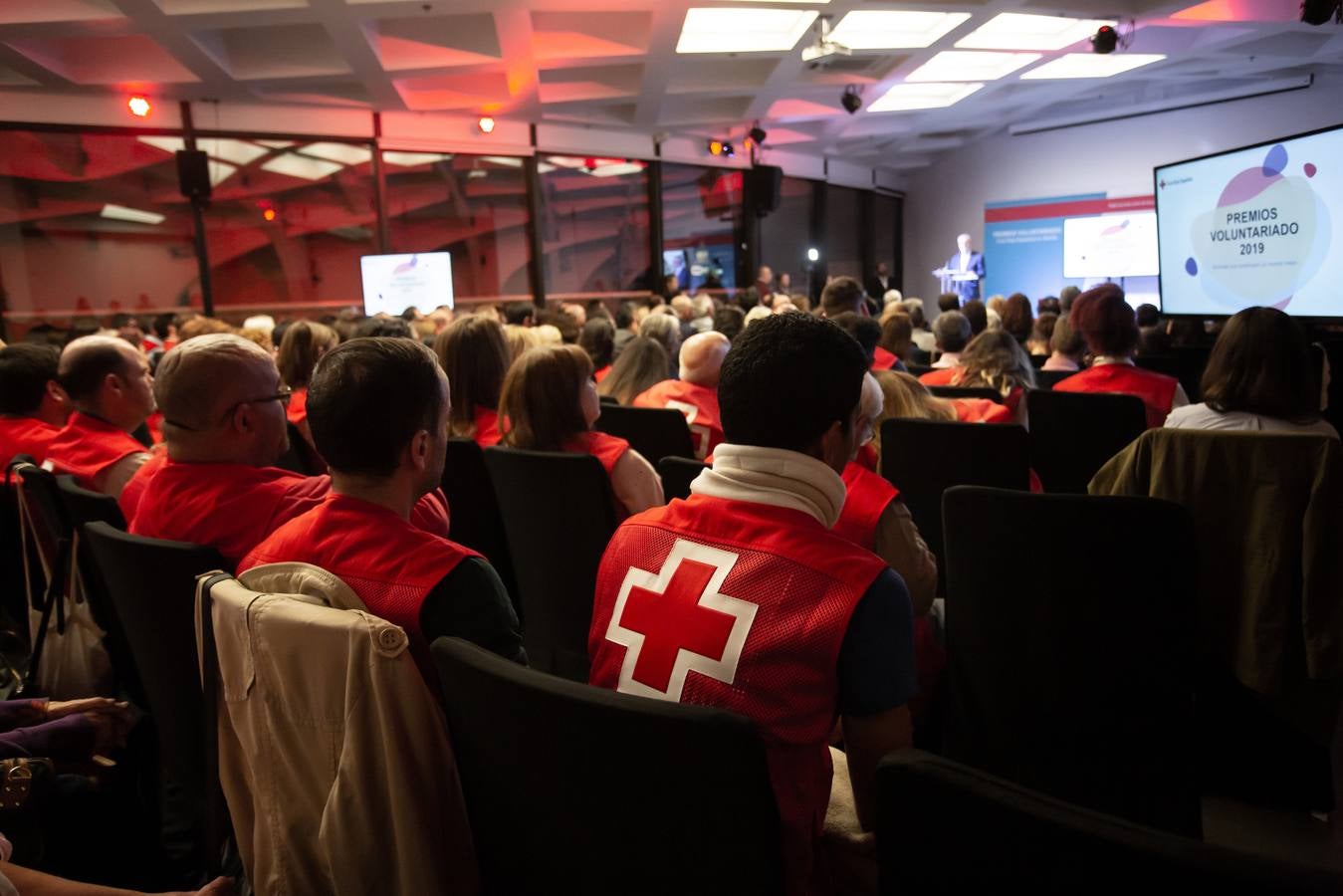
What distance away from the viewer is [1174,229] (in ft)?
17.3

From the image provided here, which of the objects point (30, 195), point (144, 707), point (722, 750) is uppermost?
point (30, 195)

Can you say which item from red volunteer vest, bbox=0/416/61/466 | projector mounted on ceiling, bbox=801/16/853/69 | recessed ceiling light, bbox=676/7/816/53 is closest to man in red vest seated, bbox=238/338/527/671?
red volunteer vest, bbox=0/416/61/466

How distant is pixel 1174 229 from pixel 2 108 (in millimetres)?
9191

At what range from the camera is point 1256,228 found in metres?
4.53

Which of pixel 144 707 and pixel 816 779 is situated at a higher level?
pixel 816 779

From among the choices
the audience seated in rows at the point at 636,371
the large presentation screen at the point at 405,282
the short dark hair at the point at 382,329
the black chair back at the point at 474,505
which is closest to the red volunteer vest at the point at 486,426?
the black chair back at the point at 474,505

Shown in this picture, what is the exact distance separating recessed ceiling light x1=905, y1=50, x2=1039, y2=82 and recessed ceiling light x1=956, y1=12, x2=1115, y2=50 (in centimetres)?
36

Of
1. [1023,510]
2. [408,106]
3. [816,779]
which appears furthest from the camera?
[408,106]

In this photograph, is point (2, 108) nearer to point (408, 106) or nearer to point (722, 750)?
point (408, 106)

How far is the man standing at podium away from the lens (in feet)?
45.5

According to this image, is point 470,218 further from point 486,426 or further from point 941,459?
point 941,459

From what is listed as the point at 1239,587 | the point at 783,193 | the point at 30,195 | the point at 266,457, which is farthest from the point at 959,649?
the point at 783,193

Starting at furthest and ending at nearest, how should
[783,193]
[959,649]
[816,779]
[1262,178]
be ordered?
[783,193] < [1262,178] < [959,649] < [816,779]

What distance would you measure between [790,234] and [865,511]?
44.9 ft
